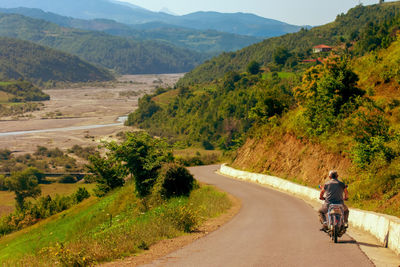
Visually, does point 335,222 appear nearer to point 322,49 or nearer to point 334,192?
point 334,192

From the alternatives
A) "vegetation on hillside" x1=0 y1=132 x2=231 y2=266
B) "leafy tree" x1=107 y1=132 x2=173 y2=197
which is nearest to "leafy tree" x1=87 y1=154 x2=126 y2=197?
"vegetation on hillside" x1=0 y1=132 x2=231 y2=266

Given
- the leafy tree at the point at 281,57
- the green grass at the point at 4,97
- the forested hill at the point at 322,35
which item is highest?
the forested hill at the point at 322,35

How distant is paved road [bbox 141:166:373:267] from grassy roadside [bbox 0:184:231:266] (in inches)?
48.6

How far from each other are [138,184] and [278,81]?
8725 cm

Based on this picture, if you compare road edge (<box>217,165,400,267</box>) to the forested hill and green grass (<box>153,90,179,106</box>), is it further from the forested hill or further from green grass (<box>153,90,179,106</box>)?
the forested hill

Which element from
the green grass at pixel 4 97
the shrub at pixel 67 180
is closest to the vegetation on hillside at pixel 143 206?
the shrub at pixel 67 180

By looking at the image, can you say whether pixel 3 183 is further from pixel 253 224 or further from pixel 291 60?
pixel 291 60

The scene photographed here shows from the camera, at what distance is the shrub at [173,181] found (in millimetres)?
21778

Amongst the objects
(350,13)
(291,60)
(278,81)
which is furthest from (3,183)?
(350,13)

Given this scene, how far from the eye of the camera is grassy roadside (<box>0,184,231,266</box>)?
10188 mm

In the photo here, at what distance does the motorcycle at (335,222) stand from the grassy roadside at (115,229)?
4244mm

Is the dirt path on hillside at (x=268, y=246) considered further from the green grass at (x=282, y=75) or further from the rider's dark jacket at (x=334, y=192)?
the green grass at (x=282, y=75)

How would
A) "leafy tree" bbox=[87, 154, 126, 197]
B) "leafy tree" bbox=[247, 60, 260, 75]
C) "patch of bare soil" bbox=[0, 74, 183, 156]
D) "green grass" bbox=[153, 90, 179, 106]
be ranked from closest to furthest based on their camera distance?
"leafy tree" bbox=[87, 154, 126, 197]
"patch of bare soil" bbox=[0, 74, 183, 156]
"leafy tree" bbox=[247, 60, 260, 75]
"green grass" bbox=[153, 90, 179, 106]

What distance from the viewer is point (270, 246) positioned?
10.5 metres
